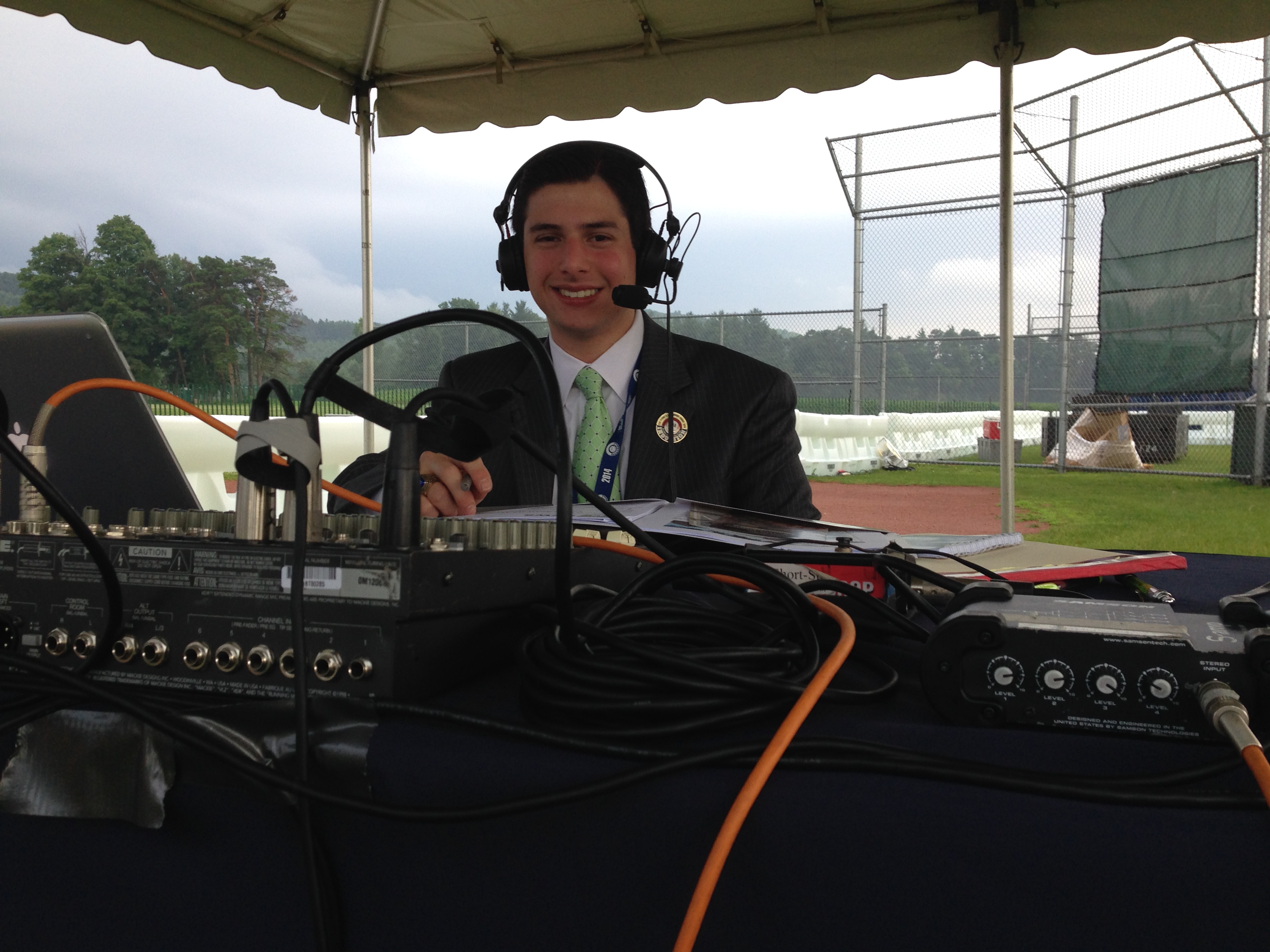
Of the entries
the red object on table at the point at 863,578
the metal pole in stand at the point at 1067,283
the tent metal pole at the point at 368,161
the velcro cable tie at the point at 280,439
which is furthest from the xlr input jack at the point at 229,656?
the metal pole in stand at the point at 1067,283

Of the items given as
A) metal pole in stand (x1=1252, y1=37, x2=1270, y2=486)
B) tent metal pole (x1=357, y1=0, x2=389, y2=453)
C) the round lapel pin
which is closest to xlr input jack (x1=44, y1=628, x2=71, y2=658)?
the round lapel pin

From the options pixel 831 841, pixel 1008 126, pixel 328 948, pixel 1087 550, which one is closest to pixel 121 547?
pixel 328 948

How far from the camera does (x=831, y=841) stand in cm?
38

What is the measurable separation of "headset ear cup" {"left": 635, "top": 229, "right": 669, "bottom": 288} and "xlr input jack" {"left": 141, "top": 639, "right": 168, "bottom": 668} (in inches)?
51.1

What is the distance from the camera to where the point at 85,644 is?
494 millimetres

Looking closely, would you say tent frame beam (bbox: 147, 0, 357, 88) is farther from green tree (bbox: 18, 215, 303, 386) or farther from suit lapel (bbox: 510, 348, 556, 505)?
green tree (bbox: 18, 215, 303, 386)

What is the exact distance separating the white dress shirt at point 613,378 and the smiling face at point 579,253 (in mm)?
52

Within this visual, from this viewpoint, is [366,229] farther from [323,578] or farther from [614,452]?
[323,578]

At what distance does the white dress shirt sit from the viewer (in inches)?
65.3

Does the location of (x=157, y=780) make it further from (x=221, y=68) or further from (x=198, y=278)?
(x=198, y=278)

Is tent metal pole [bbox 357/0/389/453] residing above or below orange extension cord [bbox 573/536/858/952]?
above

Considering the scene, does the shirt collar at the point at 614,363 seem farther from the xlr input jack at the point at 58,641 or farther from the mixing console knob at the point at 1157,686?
the mixing console knob at the point at 1157,686

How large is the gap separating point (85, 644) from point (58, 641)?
0.02 metres

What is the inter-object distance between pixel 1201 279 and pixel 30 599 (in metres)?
7.58
